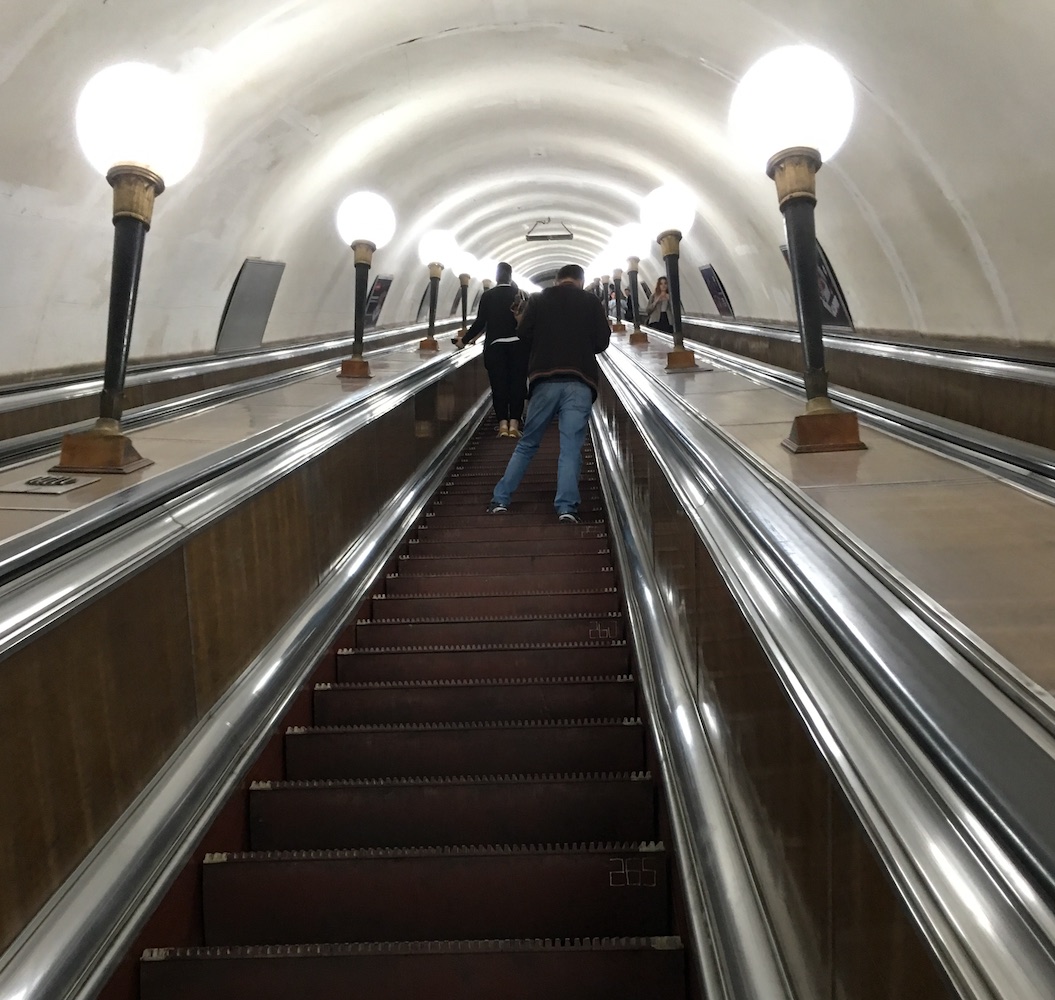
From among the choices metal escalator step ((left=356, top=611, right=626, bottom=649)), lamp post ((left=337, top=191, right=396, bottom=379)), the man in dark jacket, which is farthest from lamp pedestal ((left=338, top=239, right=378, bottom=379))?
metal escalator step ((left=356, top=611, right=626, bottom=649))

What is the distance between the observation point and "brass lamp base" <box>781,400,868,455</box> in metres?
2.52

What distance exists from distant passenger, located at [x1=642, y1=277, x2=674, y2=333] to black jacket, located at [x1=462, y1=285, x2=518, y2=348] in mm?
5722

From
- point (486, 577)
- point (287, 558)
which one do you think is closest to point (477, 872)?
point (287, 558)

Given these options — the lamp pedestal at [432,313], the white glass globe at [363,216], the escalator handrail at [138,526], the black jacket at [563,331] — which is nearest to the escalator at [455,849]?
the escalator handrail at [138,526]

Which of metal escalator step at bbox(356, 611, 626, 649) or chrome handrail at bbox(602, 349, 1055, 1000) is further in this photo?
metal escalator step at bbox(356, 611, 626, 649)

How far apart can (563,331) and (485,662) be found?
2265 millimetres

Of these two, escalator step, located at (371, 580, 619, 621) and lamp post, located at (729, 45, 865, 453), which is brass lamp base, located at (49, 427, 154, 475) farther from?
lamp post, located at (729, 45, 865, 453)

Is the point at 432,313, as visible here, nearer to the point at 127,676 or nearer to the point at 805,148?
the point at 805,148

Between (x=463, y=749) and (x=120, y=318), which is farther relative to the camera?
(x=463, y=749)

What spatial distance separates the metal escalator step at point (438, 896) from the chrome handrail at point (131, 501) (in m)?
0.83

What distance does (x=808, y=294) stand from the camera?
99.3 inches

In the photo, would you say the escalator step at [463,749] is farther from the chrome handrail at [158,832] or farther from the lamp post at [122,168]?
the lamp post at [122,168]

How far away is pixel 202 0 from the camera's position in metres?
4.31

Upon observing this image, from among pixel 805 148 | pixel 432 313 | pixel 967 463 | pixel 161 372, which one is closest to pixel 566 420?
pixel 805 148
